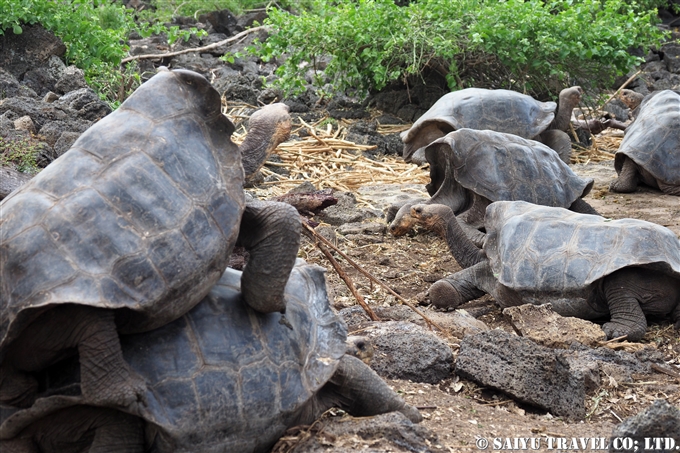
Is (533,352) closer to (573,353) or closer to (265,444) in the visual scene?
(573,353)

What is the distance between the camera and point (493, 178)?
6.40 metres

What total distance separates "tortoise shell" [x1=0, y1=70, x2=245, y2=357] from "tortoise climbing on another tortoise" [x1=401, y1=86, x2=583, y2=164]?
6.08 meters

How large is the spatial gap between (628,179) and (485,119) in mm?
1482

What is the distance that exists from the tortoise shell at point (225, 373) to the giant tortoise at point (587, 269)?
221 cm

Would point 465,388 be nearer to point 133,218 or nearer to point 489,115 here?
point 133,218

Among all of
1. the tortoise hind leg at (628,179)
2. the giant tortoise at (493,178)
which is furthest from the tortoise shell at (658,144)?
the giant tortoise at (493,178)

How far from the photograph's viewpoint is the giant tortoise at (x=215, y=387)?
2326mm

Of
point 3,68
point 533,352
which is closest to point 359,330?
point 533,352

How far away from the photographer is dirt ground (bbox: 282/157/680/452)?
116 inches

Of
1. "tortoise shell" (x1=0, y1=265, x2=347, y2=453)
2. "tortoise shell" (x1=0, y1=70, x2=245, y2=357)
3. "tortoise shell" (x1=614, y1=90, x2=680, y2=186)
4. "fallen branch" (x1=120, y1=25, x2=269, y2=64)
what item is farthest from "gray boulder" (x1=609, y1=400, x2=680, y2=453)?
"fallen branch" (x1=120, y1=25, x2=269, y2=64)

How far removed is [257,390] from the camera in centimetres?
248

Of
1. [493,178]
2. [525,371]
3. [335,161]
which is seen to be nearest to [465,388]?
[525,371]

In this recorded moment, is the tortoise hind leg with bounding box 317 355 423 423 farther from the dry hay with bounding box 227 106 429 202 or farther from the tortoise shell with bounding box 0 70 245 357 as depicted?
the dry hay with bounding box 227 106 429 202

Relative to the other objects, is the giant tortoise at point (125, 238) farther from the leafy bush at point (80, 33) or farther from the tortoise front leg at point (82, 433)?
the leafy bush at point (80, 33)
